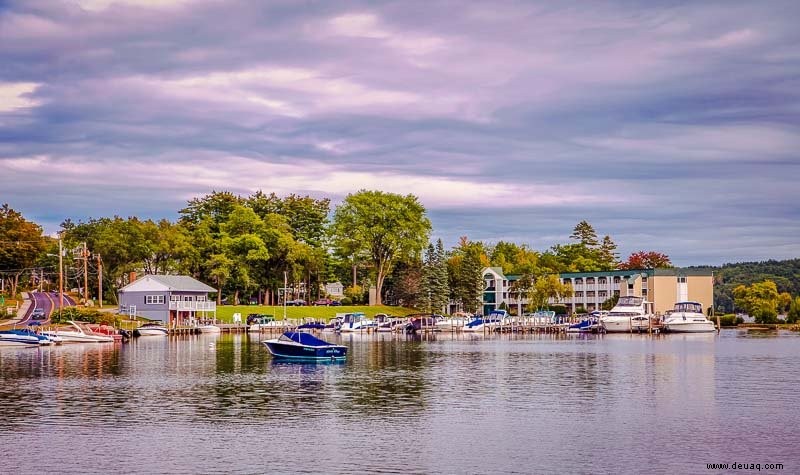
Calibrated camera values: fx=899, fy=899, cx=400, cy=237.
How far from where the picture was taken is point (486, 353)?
8544 centimetres

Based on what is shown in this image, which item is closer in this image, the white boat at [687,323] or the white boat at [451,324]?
the white boat at [687,323]

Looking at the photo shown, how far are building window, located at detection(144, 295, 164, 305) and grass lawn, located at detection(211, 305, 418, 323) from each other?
1448cm

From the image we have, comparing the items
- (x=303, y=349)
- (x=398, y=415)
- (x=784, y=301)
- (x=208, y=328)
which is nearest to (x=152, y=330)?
(x=208, y=328)

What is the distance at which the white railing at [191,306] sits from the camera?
12612 centimetres

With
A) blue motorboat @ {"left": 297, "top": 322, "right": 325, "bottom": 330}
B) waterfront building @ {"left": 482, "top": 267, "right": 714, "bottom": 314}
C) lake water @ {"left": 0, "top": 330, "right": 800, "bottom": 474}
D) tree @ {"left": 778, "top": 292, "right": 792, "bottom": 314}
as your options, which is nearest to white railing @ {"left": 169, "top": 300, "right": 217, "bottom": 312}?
blue motorboat @ {"left": 297, "top": 322, "right": 325, "bottom": 330}

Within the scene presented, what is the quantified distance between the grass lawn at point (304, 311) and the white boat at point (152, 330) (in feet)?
75.7

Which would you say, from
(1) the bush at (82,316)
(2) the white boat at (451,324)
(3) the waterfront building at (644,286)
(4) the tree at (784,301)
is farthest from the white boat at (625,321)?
(1) the bush at (82,316)

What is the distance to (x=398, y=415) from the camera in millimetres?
41875

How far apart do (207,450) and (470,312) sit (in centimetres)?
14218

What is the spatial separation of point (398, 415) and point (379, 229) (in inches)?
4806

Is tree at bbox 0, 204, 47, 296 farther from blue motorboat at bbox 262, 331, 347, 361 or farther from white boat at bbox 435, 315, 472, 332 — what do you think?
blue motorboat at bbox 262, 331, 347, 361

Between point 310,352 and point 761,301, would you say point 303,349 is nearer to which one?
point 310,352

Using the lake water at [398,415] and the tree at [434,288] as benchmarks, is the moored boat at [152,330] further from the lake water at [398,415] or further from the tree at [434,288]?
the tree at [434,288]

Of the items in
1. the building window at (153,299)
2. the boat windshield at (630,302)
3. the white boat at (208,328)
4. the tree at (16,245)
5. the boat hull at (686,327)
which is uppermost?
the tree at (16,245)
